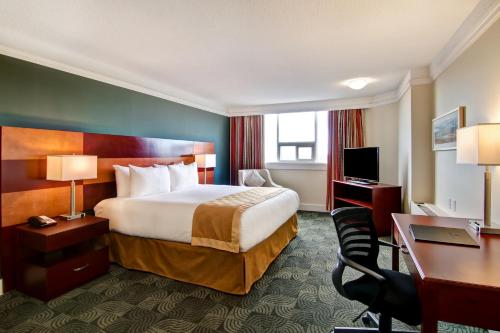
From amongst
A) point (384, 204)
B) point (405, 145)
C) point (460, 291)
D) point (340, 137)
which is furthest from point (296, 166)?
point (460, 291)

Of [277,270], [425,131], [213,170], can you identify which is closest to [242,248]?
[277,270]

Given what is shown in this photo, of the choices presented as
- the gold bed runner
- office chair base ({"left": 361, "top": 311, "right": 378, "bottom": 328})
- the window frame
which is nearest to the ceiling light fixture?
the window frame

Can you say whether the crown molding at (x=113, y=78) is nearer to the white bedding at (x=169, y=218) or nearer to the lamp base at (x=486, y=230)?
the white bedding at (x=169, y=218)

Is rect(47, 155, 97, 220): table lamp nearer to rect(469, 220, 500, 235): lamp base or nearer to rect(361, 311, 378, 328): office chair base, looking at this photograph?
rect(361, 311, 378, 328): office chair base

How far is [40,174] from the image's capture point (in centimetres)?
269

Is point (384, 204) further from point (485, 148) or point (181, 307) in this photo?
point (181, 307)

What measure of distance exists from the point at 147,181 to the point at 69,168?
0.97 meters

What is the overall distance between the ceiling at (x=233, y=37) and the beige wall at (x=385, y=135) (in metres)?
1.12

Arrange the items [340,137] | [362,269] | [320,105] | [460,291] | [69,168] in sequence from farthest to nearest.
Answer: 1. [320,105]
2. [340,137]
3. [69,168]
4. [362,269]
5. [460,291]

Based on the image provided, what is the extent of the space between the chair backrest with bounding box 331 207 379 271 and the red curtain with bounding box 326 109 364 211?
3.91m

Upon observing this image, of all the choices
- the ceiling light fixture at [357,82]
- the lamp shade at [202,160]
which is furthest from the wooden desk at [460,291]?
the lamp shade at [202,160]

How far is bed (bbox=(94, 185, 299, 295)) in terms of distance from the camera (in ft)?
8.13

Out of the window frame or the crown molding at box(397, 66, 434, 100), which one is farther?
the window frame

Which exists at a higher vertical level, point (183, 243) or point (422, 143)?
point (422, 143)
